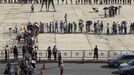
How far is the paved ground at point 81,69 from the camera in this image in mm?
42406

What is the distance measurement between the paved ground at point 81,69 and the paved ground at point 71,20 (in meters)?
6.98

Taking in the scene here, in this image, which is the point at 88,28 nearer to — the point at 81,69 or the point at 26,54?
the point at 81,69

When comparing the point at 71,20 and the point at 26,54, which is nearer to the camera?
the point at 26,54

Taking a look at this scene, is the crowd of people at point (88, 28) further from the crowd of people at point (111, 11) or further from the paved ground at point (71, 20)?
the crowd of people at point (111, 11)

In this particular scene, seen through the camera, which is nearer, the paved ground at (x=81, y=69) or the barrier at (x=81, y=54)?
the paved ground at (x=81, y=69)

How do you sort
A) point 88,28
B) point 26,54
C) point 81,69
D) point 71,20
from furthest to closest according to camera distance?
point 71,20, point 88,28, point 81,69, point 26,54

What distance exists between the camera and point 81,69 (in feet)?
145

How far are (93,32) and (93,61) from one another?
14.7 meters

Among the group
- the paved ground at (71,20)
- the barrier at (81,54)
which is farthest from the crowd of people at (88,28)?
the barrier at (81,54)

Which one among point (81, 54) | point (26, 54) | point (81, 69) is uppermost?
point (26, 54)

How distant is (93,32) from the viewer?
61.8 meters

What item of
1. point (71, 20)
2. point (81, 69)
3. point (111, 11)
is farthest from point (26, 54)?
point (111, 11)

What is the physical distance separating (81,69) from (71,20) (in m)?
26.7

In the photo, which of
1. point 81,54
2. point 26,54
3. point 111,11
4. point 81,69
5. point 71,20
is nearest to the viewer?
point 26,54
